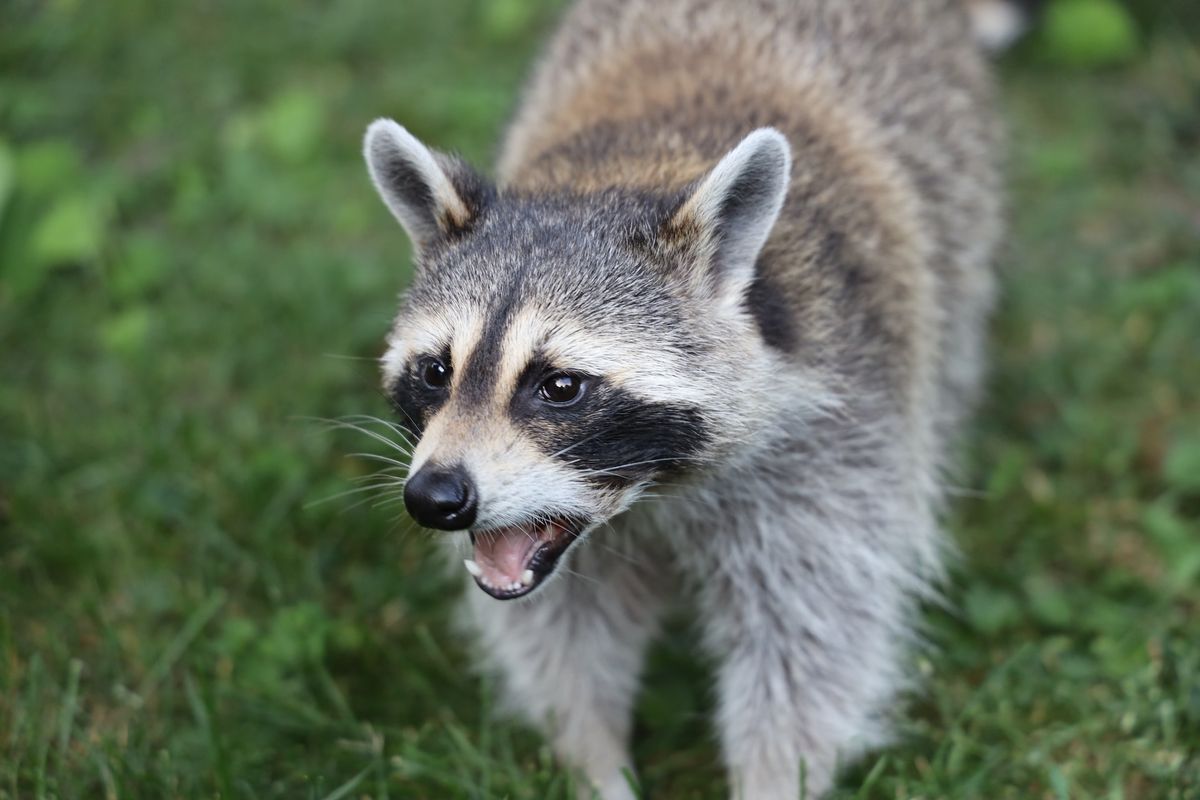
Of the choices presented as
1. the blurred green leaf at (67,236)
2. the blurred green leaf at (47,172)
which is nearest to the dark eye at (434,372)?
the blurred green leaf at (67,236)

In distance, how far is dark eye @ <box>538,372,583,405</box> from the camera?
9.93 ft

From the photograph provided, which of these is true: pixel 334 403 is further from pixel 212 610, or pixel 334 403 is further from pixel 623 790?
pixel 623 790

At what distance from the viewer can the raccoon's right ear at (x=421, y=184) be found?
337 cm

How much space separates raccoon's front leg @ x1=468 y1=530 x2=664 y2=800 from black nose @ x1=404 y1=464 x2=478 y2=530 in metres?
0.96

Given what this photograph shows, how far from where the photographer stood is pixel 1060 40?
6.75m

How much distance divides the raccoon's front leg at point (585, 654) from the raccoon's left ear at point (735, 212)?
93cm

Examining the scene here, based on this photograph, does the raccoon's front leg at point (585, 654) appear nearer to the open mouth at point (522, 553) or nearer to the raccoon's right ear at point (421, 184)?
the open mouth at point (522, 553)

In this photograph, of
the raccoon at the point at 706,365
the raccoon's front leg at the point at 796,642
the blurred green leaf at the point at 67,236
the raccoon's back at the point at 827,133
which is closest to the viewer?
the raccoon at the point at 706,365

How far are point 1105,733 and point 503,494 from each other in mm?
2066

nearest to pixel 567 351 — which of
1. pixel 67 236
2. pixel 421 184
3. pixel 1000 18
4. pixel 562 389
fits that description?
pixel 562 389

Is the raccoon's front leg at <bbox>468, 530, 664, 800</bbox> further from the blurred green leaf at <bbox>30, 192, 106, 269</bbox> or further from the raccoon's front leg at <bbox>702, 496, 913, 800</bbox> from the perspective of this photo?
the blurred green leaf at <bbox>30, 192, 106, 269</bbox>

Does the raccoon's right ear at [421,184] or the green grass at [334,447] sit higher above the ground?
the raccoon's right ear at [421,184]

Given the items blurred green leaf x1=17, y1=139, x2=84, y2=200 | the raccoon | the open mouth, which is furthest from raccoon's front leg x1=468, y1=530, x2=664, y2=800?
blurred green leaf x1=17, y1=139, x2=84, y2=200

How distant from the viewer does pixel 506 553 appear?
3.11 meters
